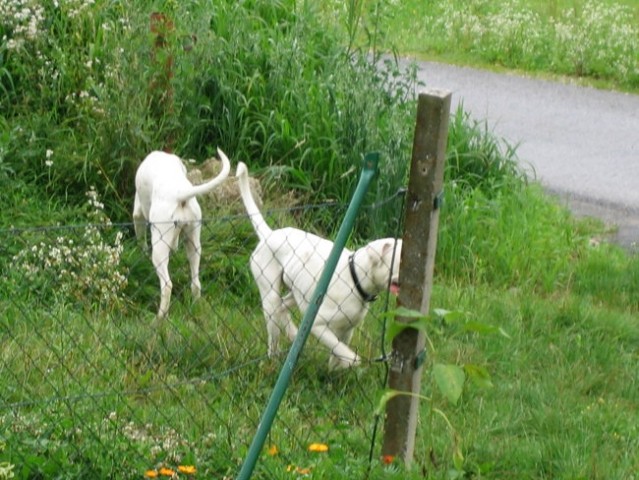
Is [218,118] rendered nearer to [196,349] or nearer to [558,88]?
[196,349]

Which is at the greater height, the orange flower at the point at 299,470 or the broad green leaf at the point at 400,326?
the broad green leaf at the point at 400,326

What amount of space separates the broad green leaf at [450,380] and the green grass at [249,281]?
7.6 inches

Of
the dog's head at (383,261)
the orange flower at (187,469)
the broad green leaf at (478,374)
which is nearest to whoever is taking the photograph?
the broad green leaf at (478,374)

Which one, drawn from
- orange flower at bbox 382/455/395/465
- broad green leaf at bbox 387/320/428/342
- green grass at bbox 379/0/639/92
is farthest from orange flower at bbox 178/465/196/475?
green grass at bbox 379/0/639/92

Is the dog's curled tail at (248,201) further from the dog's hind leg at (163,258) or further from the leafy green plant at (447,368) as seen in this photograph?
the leafy green plant at (447,368)

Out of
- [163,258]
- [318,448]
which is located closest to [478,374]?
[318,448]

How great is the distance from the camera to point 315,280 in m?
5.84

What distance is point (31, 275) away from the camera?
258 inches

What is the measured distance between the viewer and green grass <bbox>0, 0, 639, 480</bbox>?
5.13 metres

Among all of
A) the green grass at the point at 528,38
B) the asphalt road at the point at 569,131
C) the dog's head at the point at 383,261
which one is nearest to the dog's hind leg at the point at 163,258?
the dog's head at the point at 383,261

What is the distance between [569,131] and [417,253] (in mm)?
7038

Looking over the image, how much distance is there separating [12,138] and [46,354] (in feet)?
7.78

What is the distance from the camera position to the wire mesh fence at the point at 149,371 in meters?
4.80

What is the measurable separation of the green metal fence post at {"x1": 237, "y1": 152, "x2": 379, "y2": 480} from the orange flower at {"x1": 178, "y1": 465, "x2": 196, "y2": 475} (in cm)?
→ 38
